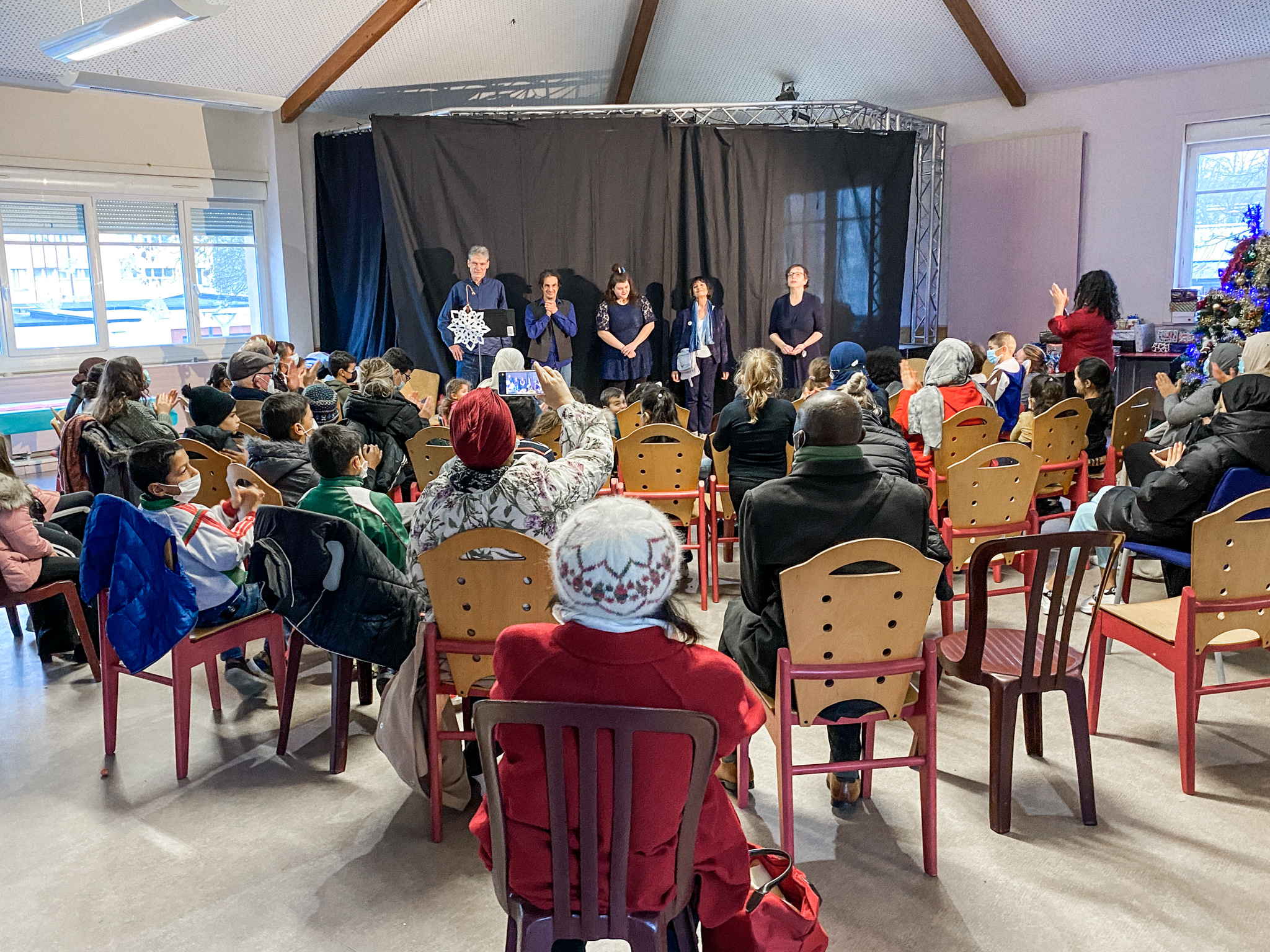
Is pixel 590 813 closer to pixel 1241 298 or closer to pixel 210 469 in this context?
pixel 210 469

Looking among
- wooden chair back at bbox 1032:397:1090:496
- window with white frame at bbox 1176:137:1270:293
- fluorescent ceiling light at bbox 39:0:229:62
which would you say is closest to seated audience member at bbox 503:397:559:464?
wooden chair back at bbox 1032:397:1090:496

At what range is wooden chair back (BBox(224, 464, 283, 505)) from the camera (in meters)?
3.38

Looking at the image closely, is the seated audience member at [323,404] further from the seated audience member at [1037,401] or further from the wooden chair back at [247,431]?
the seated audience member at [1037,401]

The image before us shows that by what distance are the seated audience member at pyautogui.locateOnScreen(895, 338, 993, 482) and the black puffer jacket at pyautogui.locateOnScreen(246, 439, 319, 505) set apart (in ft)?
9.24

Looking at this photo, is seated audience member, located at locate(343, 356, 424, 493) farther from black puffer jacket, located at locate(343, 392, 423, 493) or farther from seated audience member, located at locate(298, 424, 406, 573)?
seated audience member, located at locate(298, 424, 406, 573)

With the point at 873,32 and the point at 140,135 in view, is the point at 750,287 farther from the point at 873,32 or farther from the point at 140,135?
the point at 140,135

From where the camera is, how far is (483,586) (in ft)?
8.21

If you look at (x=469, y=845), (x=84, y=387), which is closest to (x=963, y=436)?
(x=469, y=845)

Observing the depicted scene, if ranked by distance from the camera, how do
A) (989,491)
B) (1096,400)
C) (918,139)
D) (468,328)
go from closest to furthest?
1. (989,491)
2. (1096,400)
3. (468,328)
4. (918,139)

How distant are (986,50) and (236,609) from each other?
888 centimetres

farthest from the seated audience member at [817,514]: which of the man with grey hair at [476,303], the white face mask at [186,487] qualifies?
the man with grey hair at [476,303]

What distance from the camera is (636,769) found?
1.49m

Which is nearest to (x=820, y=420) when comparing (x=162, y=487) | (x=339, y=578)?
(x=339, y=578)

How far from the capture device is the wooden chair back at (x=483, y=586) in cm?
247
